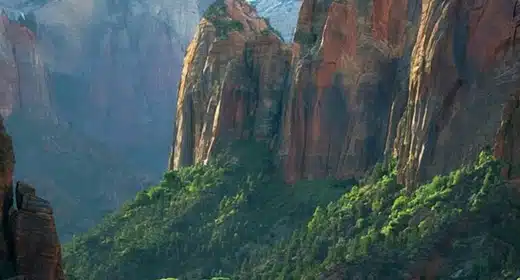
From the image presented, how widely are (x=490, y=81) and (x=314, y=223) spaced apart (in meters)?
17.0

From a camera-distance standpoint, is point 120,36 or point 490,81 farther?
point 120,36

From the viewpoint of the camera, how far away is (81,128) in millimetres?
186625

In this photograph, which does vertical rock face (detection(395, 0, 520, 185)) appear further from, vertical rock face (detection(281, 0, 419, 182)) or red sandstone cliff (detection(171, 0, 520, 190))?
vertical rock face (detection(281, 0, 419, 182))

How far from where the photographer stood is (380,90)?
3536 inches

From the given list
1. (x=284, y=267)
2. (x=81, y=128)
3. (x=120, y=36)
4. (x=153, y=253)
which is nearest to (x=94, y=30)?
(x=120, y=36)

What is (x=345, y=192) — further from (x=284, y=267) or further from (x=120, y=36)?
(x=120, y=36)

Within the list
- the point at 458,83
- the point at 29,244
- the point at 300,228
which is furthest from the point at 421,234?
the point at 29,244

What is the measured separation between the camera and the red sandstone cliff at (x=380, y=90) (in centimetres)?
7112

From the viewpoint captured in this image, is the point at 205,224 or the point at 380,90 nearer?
the point at 380,90

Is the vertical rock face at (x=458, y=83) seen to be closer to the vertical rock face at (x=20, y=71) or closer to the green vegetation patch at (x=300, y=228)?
the green vegetation patch at (x=300, y=228)

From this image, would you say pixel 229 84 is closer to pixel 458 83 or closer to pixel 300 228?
pixel 300 228

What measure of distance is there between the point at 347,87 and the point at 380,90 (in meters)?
2.75

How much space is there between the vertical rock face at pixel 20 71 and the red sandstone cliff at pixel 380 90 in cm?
5320

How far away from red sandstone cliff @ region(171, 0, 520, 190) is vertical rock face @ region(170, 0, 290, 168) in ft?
0.50
